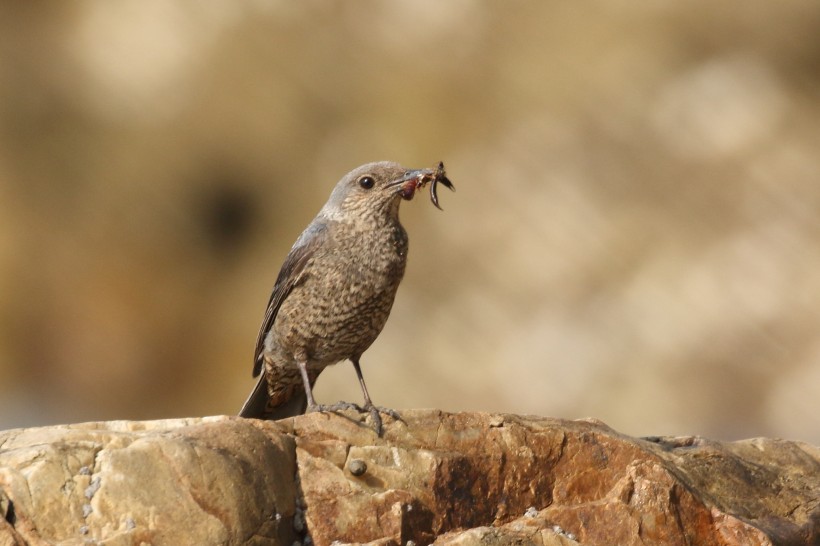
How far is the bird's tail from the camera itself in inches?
263

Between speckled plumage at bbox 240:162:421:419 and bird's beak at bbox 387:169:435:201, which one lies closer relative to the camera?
speckled plumage at bbox 240:162:421:419

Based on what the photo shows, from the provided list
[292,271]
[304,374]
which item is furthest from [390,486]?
[292,271]

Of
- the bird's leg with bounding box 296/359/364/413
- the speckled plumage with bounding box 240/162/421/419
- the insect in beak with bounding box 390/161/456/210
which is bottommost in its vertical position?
the bird's leg with bounding box 296/359/364/413

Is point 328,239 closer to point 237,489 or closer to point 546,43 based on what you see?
point 237,489

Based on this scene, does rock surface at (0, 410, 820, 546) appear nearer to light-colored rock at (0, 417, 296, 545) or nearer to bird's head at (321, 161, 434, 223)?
light-colored rock at (0, 417, 296, 545)

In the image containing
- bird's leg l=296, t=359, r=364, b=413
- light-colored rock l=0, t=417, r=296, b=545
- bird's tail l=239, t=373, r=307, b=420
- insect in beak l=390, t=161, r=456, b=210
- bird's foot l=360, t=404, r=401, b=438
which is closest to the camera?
light-colored rock l=0, t=417, r=296, b=545

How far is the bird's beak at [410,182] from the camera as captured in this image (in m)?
6.35

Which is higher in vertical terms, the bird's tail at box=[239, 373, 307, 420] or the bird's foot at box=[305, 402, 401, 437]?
the bird's tail at box=[239, 373, 307, 420]

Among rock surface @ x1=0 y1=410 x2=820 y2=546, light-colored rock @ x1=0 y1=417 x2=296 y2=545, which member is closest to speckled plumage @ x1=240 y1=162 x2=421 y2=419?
rock surface @ x1=0 y1=410 x2=820 y2=546

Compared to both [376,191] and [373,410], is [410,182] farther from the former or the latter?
[373,410]

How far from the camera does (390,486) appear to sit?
4832 millimetres

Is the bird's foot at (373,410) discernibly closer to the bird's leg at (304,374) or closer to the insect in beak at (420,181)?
the bird's leg at (304,374)

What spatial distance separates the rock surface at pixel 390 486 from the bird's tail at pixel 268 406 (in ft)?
5.00

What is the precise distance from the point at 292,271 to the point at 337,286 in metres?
0.39
